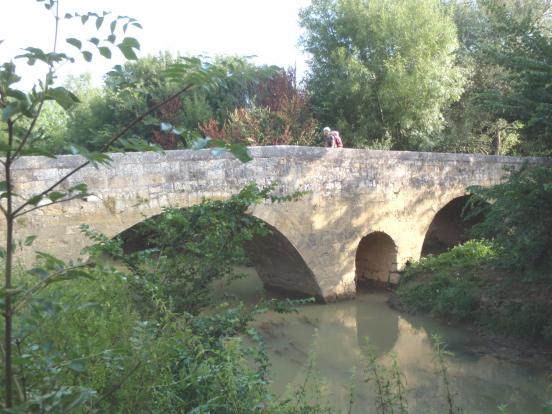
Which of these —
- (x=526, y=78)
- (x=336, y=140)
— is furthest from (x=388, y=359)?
(x=336, y=140)

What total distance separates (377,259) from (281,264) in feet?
7.05

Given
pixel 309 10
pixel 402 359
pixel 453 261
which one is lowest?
pixel 402 359

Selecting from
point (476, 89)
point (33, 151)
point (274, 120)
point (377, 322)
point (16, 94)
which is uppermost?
point (476, 89)

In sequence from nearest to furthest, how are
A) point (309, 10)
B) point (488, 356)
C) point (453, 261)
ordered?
point (488, 356) < point (453, 261) < point (309, 10)

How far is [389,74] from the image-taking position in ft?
50.1

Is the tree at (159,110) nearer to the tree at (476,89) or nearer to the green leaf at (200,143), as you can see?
the tree at (476,89)

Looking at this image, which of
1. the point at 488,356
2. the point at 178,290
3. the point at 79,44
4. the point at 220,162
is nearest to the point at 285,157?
the point at 220,162

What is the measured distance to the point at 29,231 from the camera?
6805 millimetres

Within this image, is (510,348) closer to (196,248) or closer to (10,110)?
(196,248)

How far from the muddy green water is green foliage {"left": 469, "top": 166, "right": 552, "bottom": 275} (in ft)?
4.43

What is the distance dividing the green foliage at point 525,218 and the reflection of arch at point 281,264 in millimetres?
3113

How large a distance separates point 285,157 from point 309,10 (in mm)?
9684

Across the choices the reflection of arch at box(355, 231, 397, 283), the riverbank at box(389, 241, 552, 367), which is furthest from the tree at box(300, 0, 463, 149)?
the riverbank at box(389, 241, 552, 367)

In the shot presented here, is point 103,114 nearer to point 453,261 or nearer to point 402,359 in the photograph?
point 453,261
